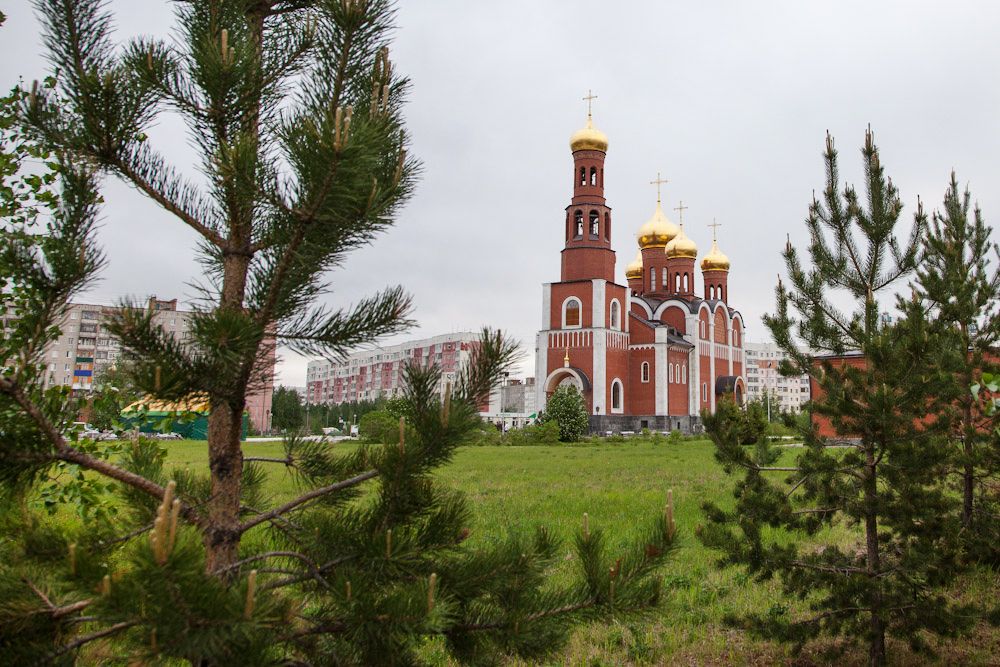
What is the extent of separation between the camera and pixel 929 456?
12.8 feet

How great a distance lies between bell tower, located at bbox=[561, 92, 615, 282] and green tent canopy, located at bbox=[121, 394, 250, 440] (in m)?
36.7

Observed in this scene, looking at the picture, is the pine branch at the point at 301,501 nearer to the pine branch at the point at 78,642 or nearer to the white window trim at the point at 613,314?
the pine branch at the point at 78,642

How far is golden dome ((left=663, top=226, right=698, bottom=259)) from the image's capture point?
4697cm

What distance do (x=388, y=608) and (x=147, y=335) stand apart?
0.94 m

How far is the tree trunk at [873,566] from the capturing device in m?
3.94

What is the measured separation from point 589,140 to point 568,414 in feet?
51.7

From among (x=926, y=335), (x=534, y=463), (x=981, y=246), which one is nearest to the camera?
(x=926, y=335)

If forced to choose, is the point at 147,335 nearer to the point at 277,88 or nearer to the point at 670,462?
the point at 277,88

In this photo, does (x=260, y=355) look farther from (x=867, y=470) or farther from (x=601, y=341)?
(x=601, y=341)

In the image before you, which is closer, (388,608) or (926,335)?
(388,608)

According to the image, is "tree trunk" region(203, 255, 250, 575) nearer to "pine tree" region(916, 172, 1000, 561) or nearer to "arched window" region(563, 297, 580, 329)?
"pine tree" region(916, 172, 1000, 561)

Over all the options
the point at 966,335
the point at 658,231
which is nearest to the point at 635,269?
the point at 658,231

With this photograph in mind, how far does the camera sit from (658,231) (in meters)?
47.1

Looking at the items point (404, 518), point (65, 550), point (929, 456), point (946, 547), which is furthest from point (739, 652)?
point (65, 550)
